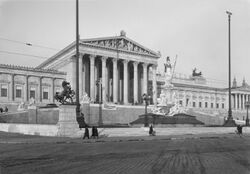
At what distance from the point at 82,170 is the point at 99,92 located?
3034 inches

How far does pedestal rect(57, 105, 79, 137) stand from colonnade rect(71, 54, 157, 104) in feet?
173

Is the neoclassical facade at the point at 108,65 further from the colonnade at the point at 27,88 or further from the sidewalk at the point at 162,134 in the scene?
the sidewalk at the point at 162,134

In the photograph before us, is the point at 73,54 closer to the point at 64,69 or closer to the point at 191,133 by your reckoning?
the point at 64,69

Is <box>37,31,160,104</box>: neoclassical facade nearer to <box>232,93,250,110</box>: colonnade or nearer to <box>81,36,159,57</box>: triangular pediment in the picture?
<box>81,36,159,57</box>: triangular pediment

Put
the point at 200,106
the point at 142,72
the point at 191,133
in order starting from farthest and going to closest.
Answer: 1. the point at 200,106
2. the point at 142,72
3. the point at 191,133

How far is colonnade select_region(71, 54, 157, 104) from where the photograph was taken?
85.7 meters

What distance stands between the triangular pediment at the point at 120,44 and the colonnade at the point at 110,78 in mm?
2949

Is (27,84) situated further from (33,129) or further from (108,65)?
(33,129)

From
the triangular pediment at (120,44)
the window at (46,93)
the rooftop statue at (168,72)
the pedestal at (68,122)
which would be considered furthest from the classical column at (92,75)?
the pedestal at (68,122)

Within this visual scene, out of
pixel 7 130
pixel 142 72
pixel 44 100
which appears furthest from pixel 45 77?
pixel 7 130

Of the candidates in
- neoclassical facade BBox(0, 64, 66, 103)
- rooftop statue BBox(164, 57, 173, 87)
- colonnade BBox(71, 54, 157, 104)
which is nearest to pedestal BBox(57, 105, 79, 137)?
rooftop statue BBox(164, 57, 173, 87)

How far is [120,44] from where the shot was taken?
9144 centimetres

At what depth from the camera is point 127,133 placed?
111 ft

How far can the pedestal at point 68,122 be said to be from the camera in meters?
29.7
